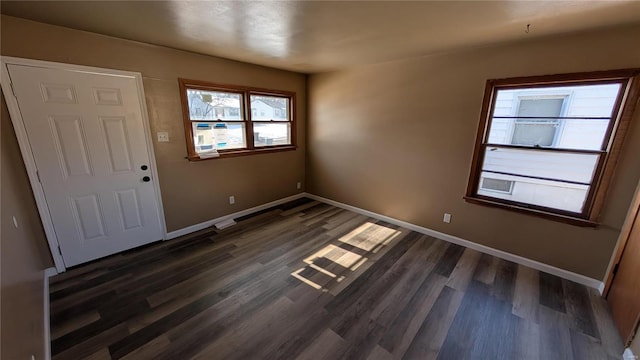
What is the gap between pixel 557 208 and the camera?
2.63m

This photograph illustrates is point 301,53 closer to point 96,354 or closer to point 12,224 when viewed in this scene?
point 12,224

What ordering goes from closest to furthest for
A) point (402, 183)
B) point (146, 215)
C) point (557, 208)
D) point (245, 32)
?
1. point (245, 32)
2. point (557, 208)
3. point (146, 215)
4. point (402, 183)

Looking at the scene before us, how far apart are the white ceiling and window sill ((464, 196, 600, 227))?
177cm

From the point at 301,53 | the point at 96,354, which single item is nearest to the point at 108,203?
the point at 96,354

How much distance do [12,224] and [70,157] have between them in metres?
1.13

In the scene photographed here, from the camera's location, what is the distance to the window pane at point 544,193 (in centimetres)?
253

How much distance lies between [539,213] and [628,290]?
881 millimetres

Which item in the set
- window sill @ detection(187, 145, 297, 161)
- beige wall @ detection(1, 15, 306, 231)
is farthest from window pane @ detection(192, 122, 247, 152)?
beige wall @ detection(1, 15, 306, 231)

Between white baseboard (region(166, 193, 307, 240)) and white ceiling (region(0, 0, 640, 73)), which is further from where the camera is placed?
white baseboard (region(166, 193, 307, 240))

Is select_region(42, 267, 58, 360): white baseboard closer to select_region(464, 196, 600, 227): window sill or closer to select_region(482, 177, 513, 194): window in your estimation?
select_region(464, 196, 600, 227): window sill

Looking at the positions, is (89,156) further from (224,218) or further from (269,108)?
(269,108)

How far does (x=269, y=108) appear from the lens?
4258 mm

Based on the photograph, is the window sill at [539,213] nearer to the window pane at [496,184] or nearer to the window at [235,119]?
the window pane at [496,184]

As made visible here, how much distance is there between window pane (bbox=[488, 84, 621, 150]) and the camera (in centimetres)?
232
